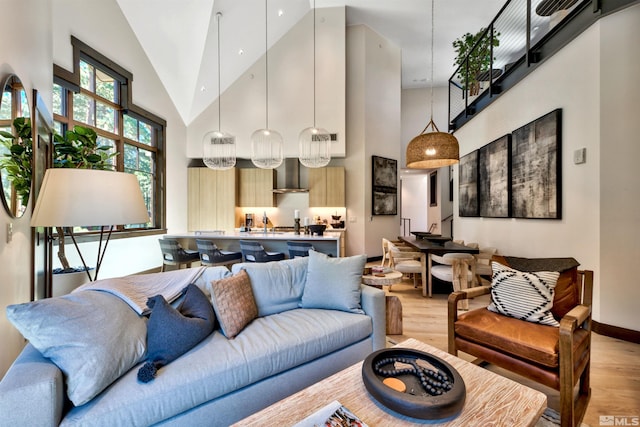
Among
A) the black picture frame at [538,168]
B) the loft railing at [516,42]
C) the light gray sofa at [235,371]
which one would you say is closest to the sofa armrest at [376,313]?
the light gray sofa at [235,371]

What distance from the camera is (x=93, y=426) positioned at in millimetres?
1118

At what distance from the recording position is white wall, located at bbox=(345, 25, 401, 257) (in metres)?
6.61

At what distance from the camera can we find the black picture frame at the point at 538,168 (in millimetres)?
3260

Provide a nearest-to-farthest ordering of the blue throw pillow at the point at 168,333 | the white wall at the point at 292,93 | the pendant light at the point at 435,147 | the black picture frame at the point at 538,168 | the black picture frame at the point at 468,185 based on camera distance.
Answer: the blue throw pillow at the point at 168,333 → the black picture frame at the point at 538,168 → the pendant light at the point at 435,147 → the black picture frame at the point at 468,185 → the white wall at the point at 292,93

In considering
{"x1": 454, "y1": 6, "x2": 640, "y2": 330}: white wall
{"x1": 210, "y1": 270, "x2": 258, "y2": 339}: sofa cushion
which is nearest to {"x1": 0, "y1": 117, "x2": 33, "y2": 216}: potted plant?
{"x1": 210, "y1": 270, "x2": 258, "y2": 339}: sofa cushion

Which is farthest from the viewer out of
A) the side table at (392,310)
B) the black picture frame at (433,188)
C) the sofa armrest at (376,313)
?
the black picture frame at (433,188)

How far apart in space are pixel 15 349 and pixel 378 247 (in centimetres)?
632

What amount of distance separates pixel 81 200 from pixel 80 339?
2.80 ft

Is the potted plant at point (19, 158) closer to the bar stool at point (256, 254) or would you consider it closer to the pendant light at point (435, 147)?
the bar stool at point (256, 254)

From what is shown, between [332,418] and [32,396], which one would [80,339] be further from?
[332,418]

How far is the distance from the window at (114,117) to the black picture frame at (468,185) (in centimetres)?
594

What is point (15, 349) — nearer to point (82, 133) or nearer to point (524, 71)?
point (82, 133)

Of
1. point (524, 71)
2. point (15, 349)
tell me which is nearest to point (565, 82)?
point (524, 71)

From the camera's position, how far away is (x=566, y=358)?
150cm
